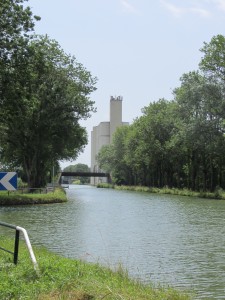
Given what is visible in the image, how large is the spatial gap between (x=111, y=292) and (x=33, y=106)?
94.5 feet

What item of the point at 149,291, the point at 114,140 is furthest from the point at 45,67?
the point at 114,140

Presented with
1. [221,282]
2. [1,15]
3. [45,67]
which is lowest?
[221,282]

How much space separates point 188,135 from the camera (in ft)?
186

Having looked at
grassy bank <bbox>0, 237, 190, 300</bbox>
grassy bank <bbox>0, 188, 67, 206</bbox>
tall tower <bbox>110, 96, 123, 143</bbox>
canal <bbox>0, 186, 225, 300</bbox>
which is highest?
tall tower <bbox>110, 96, 123, 143</bbox>

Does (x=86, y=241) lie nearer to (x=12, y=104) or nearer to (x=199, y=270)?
(x=199, y=270)

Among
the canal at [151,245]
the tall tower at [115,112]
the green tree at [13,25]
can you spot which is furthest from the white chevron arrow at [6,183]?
the tall tower at [115,112]

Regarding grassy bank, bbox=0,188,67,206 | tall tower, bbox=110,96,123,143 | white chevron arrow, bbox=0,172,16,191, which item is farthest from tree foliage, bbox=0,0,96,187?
tall tower, bbox=110,96,123,143

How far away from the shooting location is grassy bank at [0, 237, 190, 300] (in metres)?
7.11

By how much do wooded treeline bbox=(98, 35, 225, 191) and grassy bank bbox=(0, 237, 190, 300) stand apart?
143ft

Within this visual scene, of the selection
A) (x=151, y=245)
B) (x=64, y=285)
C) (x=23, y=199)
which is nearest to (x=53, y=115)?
(x=23, y=199)

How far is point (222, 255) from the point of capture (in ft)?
51.7

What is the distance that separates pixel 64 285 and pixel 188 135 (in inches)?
1967

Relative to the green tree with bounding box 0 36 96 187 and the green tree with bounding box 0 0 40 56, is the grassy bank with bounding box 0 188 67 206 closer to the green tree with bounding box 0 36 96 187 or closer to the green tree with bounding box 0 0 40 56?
the green tree with bounding box 0 36 96 187

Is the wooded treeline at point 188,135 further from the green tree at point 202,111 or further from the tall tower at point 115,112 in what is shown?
the tall tower at point 115,112
